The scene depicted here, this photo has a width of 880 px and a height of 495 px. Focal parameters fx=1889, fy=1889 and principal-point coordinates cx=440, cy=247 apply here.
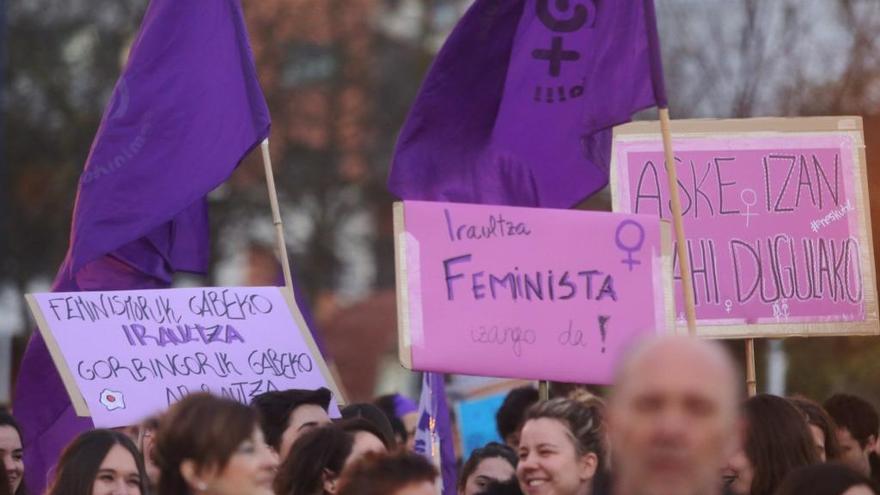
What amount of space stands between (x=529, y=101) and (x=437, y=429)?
1.47m

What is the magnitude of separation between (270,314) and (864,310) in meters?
2.49

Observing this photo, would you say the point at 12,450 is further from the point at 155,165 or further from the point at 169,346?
the point at 155,165

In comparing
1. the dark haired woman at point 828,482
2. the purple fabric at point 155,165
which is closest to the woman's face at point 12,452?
the purple fabric at point 155,165

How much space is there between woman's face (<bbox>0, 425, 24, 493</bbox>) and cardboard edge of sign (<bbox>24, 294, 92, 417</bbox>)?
0.27 m

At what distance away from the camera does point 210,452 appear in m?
4.68

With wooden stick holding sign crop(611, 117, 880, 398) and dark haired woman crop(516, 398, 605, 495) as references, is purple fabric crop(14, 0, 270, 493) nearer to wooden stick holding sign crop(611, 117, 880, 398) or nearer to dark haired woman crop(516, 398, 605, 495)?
wooden stick holding sign crop(611, 117, 880, 398)

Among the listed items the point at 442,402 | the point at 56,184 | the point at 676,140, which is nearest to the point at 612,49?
the point at 676,140

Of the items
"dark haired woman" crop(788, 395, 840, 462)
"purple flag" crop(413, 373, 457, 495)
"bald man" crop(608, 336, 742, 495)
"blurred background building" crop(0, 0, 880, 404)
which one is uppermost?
"blurred background building" crop(0, 0, 880, 404)

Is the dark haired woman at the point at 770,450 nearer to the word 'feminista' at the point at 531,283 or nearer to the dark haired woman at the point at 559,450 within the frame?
the dark haired woman at the point at 559,450

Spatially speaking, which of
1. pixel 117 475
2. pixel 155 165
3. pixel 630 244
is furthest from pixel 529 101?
pixel 117 475

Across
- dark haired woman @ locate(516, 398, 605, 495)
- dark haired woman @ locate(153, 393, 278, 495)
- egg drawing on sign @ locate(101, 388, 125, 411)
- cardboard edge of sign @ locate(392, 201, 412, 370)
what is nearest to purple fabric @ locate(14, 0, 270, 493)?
egg drawing on sign @ locate(101, 388, 125, 411)

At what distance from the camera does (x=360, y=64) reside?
92.5 feet

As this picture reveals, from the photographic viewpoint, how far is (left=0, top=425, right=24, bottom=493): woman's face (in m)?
7.21

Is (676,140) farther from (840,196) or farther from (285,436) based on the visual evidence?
(285,436)
